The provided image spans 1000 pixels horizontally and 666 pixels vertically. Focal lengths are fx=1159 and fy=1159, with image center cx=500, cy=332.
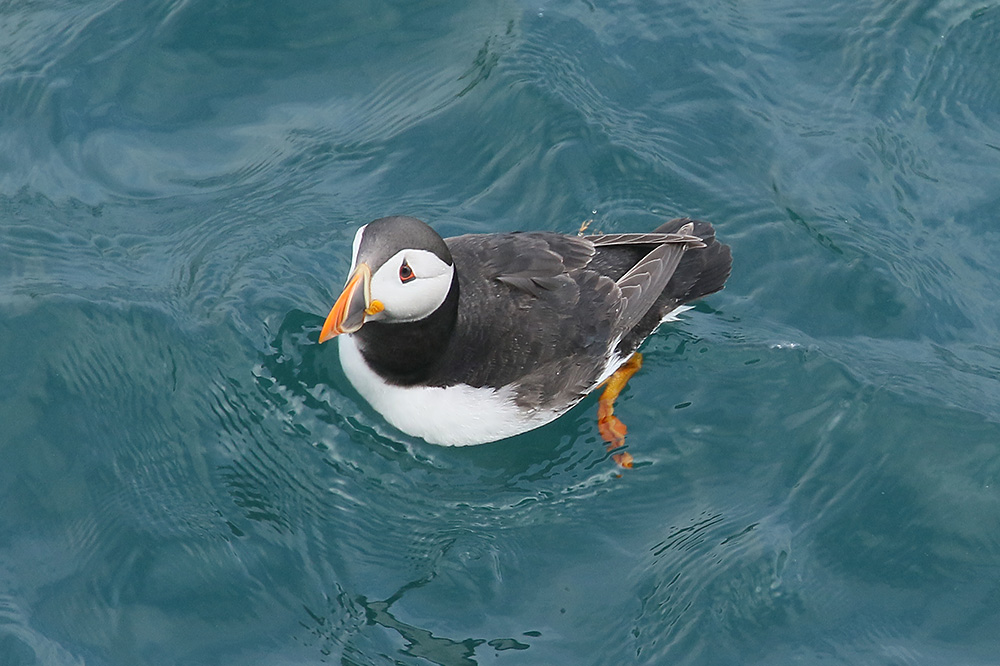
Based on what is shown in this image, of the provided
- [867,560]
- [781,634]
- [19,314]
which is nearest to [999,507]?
[867,560]

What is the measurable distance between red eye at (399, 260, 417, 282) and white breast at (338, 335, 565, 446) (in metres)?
0.80

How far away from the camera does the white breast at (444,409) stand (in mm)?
6348

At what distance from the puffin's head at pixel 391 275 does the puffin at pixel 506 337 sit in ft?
0.22

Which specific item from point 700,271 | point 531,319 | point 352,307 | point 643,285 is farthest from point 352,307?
point 700,271

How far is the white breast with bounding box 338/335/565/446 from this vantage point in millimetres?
6348

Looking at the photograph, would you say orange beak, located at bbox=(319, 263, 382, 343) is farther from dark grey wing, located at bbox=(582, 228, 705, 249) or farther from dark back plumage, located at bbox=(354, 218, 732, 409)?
dark grey wing, located at bbox=(582, 228, 705, 249)

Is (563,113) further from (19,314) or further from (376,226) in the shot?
(19,314)

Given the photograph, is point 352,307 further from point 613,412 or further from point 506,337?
point 613,412

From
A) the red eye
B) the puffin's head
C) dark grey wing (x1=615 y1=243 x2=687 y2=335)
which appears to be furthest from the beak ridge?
dark grey wing (x1=615 y1=243 x2=687 y2=335)

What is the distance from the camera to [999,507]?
645 cm

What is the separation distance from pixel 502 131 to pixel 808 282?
232 cm

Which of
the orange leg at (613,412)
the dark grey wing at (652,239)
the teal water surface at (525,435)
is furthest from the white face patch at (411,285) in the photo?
the orange leg at (613,412)

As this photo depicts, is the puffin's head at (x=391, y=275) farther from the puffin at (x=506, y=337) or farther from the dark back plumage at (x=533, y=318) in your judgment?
the dark back plumage at (x=533, y=318)

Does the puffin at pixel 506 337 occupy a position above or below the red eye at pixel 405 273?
below
